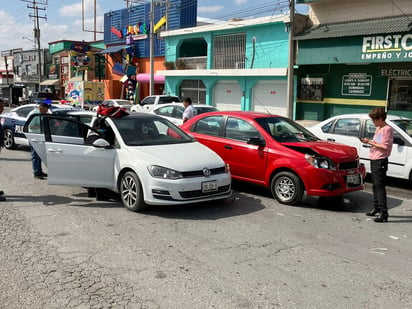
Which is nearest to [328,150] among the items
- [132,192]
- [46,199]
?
[132,192]

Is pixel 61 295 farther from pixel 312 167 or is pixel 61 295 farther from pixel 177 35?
pixel 177 35

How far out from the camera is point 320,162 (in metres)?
6.95

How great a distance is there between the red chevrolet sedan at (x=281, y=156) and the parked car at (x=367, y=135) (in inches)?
66.1

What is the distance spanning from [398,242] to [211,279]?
2.79 m

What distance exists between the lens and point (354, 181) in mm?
7164

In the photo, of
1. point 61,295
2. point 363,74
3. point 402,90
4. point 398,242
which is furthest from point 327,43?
point 61,295

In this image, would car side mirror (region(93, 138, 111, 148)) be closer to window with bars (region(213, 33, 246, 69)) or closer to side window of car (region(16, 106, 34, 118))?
side window of car (region(16, 106, 34, 118))

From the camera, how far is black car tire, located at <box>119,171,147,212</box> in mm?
6324

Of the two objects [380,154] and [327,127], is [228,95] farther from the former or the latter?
[380,154]

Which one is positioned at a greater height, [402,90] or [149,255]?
[402,90]

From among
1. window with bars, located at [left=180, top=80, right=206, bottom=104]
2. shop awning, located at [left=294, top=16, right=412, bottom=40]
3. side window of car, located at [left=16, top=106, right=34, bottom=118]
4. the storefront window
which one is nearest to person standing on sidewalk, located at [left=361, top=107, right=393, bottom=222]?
side window of car, located at [left=16, top=106, right=34, bottom=118]

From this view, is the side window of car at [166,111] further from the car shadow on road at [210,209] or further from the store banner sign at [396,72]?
the store banner sign at [396,72]

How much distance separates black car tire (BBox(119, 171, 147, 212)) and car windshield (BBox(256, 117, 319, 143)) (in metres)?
2.72

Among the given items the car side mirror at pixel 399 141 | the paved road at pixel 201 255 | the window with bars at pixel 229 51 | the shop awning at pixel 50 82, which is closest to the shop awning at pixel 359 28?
the window with bars at pixel 229 51
